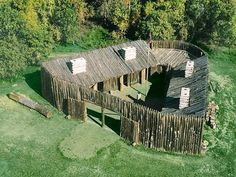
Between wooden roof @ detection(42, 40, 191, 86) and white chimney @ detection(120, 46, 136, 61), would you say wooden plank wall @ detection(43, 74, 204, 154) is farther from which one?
white chimney @ detection(120, 46, 136, 61)

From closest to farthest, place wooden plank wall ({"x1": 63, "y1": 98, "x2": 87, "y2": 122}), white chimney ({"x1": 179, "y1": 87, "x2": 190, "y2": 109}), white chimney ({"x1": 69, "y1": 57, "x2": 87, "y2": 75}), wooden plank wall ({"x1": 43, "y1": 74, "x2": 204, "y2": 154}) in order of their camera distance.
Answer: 1. wooden plank wall ({"x1": 43, "y1": 74, "x2": 204, "y2": 154})
2. white chimney ({"x1": 179, "y1": 87, "x2": 190, "y2": 109})
3. wooden plank wall ({"x1": 63, "y1": 98, "x2": 87, "y2": 122})
4. white chimney ({"x1": 69, "y1": 57, "x2": 87, "y2": 75})

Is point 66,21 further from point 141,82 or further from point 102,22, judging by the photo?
point 141,82

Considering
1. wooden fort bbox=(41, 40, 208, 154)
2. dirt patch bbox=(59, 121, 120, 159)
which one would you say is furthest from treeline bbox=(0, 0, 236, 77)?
dirt patch bbox=(59, 121, 120, 159)

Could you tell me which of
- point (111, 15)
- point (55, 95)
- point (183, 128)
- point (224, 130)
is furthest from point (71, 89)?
point (111, 15)

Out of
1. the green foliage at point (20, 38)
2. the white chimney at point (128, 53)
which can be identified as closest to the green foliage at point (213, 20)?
the white chimney at point (128, 53)

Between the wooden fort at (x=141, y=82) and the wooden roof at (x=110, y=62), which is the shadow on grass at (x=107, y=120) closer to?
the wooden fort at (x=141, y=82)

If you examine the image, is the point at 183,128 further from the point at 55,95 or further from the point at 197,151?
the point at 55,95
